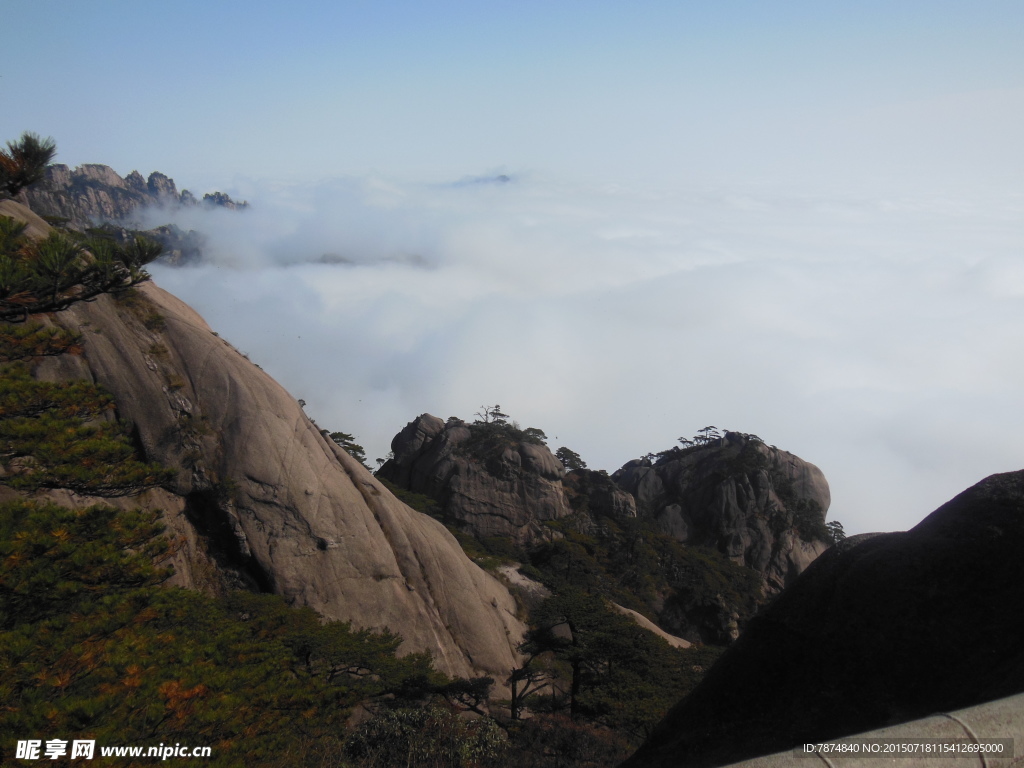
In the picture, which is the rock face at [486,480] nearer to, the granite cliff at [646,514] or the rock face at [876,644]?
the granite cliff at [646,514]

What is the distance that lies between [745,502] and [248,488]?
145 ft

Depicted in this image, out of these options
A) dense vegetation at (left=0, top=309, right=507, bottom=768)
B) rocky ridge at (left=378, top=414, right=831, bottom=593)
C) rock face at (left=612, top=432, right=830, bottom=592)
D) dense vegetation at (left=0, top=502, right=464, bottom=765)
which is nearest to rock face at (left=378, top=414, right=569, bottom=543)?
rocky ridge at (left=378, top=414, right=831, bottom=593)

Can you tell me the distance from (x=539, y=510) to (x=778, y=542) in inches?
895

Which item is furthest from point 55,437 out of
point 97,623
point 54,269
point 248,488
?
point 248,488

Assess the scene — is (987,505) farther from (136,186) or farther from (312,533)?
(136,186)

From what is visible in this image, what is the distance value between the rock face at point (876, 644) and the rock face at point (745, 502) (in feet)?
168

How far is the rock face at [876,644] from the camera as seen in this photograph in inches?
190

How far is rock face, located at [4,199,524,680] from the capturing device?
22812 mm

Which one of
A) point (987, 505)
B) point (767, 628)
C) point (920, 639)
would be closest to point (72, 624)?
point (767, 628)

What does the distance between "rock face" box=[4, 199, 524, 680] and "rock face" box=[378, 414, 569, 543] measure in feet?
57.9

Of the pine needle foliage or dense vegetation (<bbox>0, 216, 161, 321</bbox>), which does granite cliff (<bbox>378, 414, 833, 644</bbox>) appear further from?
dense vegetation (<bbox>0, 216, 161, 321</bbox>)

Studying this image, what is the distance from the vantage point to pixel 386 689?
18.7 metres

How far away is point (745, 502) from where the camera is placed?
181ft

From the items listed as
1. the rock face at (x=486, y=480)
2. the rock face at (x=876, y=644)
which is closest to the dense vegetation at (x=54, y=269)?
the rock face at (x=876, y=644)
